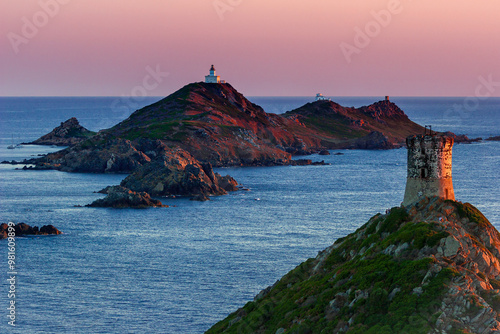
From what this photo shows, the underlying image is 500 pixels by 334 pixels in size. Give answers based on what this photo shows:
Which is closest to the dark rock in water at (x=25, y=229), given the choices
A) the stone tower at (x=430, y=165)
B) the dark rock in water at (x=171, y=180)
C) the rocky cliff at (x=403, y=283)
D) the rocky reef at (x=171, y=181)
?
the rocky reef at (x=171, y=181)

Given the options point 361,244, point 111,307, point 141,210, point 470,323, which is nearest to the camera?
point 470,323

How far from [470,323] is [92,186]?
13294 centimetres

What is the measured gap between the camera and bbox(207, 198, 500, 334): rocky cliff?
3719 cm

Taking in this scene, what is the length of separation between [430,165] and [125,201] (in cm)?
9324

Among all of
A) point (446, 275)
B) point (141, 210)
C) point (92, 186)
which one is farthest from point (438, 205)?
point (92, 186)

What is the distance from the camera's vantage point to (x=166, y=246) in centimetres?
10269

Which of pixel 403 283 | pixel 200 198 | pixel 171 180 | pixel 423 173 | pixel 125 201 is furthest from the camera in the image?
pixel 171 180

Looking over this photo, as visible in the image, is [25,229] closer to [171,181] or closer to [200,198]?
[200,198]

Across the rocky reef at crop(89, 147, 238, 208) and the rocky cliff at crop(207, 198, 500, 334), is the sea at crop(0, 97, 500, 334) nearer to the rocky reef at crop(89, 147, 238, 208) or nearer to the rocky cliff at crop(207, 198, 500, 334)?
the rocky reef at crop(89, 147, 238, 208)

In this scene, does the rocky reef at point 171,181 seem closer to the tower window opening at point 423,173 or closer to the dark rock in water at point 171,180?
the dark rock in water at point 171,180

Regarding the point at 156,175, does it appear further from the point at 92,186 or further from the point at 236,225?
the point at 236,225

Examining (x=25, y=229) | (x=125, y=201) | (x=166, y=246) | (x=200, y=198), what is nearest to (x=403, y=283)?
(x=166, y=246)

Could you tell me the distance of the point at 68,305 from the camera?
74250 millimetres

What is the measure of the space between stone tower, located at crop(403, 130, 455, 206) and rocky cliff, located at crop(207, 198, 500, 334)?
941mm
